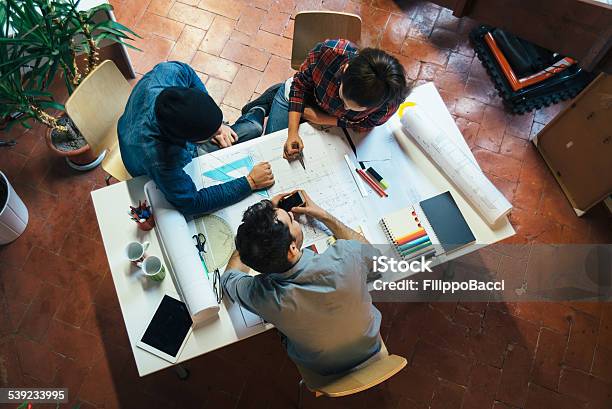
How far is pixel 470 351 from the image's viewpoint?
267cm

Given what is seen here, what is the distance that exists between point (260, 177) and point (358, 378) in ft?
2.93

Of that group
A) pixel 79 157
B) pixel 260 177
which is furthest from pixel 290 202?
pixel 79 157

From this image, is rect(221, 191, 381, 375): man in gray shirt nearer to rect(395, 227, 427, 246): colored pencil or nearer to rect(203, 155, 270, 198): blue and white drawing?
rect(395, 227, 427, 246): colored pencil

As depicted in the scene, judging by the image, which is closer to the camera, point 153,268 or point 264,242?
point 264,242

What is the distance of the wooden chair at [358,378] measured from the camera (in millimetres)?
1620

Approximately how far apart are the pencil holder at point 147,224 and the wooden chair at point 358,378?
855mm

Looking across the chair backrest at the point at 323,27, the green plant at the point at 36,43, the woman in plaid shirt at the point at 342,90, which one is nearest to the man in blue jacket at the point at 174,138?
the woman in plaid shirt at the point at 342,90

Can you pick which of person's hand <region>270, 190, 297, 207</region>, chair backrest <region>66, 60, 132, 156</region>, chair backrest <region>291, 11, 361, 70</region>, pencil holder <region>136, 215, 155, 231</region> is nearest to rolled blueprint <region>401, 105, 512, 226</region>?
chair backrest <region>291, 11, 361, 70</region>

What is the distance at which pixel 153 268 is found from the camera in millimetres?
1791

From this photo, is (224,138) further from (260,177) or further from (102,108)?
(102,108)

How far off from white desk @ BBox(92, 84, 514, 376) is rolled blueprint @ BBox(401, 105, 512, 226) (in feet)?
0.13

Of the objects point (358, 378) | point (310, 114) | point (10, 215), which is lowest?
point (10, 215)

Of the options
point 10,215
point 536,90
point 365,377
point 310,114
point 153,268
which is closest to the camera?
point 365,377

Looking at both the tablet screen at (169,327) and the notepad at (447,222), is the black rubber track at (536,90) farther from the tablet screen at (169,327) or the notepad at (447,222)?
the tablet screen at (169,327)
